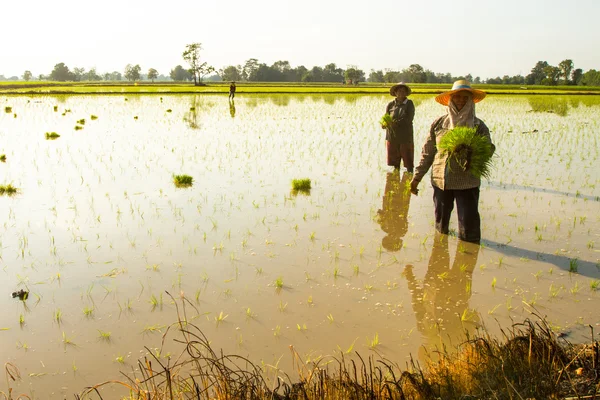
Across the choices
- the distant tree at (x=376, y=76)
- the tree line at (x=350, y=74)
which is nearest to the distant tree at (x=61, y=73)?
the tree line at (x=350, y=74)

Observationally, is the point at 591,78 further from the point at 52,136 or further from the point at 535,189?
the point at 52,136

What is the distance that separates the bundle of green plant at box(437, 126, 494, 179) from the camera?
13.5ft

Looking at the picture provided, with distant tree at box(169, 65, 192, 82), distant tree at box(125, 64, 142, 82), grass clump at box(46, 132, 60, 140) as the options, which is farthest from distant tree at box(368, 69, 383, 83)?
grass clump at box(46, 132, 60, 140)

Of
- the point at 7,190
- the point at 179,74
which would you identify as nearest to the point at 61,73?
the point at 179,74

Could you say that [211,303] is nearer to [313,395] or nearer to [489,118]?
[313,395]

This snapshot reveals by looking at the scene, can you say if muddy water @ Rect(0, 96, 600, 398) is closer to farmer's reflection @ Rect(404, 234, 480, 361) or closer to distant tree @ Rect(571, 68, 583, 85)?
farmer's reflection @ Rect(404, 234, 480, 361)

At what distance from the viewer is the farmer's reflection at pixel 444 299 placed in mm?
2907

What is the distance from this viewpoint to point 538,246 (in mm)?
4477

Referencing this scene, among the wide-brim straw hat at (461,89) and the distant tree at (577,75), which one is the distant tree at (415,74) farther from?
the wide-brim straw hat at (461,89)

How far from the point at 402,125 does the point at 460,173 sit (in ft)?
10.7

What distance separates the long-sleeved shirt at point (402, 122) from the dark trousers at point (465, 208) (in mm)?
2983

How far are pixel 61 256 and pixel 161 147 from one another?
6416mm

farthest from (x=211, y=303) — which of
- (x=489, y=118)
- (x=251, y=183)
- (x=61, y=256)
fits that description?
(x=489, y=118)

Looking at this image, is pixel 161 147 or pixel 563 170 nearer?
pixel 563 170
